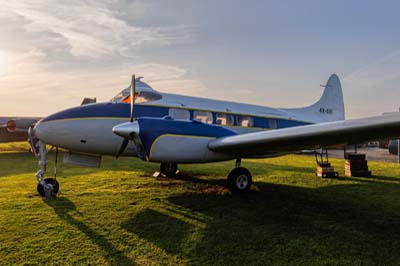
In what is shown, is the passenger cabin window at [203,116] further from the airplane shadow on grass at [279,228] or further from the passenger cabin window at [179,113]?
the airplane shadow on grass at [279,228]

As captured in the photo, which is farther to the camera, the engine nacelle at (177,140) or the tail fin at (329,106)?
the tail fin at (329,106)

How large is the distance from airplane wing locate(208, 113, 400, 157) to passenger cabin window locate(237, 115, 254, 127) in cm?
233

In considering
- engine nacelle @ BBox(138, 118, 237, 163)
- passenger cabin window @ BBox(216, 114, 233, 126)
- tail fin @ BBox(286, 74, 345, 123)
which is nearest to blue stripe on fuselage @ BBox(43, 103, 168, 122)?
engine nacelle @ BBox(138, 118, 237, 163)

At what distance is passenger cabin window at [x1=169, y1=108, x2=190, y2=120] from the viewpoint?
924 centimetres

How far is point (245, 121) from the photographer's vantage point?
1084cm

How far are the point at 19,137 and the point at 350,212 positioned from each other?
1110 inches

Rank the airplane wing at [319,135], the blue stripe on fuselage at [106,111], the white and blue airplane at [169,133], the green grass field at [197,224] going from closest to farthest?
the green grass field at [197,224] < the airplane wing at [319,135] < the white and blue airplane at [169,133] < the blue stripe on fuselage at [106,111]

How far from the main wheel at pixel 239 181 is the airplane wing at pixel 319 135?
2.38 feet

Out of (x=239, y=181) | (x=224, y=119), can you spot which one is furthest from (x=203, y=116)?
(x=239, y=181)

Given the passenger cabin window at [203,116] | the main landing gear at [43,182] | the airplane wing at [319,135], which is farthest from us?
the passenger cabin window at [203,116]

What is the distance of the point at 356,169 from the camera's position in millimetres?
12508

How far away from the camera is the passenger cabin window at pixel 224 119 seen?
1019cm

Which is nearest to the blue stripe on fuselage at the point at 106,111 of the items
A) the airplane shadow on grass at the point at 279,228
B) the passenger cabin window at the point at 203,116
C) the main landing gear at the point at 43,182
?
the main landing gear at the point at 43,182

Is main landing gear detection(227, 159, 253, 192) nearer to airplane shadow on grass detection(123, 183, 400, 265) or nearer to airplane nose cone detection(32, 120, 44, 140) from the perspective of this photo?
airplane shadow on grass detection(123, 183, 400, 265)
